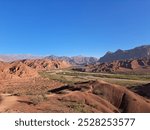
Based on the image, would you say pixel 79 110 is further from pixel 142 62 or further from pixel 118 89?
pixel 142 62

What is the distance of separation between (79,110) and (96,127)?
675 centimetres

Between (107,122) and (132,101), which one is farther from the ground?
(107,122)

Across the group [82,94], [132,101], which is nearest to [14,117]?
[82,94]

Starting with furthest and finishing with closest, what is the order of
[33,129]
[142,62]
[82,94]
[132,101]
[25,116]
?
1. [142,62]
2. [132,101]
3. [82,94]
4. [25,116]
5. [33,129]

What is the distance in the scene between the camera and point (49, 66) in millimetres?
136125

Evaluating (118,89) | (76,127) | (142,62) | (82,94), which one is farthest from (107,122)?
(142,62)

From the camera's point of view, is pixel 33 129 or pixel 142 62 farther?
pixel 142 62

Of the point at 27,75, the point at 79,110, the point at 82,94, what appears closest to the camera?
the point at 79,110

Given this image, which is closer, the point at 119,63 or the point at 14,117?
the point at 14,117

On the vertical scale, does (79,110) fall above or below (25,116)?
below

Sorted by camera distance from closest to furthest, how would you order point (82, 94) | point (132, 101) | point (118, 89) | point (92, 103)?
point (92, 103)
point (82, 94)
point (132, 101)
point (118, 89)

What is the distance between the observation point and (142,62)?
375 feet

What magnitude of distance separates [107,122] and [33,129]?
120cm

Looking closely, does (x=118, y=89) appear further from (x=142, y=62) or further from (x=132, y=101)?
(x=142, y=62)
